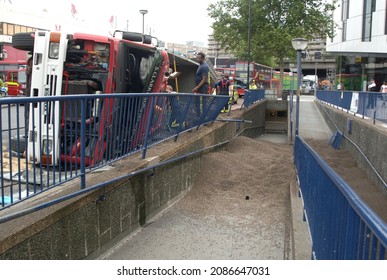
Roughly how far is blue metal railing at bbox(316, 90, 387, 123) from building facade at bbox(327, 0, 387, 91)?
851 inches

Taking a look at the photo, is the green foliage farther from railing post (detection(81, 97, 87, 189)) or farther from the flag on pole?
the flag on pole

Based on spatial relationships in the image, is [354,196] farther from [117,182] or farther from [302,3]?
[302,3]

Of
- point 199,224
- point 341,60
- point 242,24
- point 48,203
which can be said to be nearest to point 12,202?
point 48,203

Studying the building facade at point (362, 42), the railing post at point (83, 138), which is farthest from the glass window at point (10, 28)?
the railing post at point (83, 138)

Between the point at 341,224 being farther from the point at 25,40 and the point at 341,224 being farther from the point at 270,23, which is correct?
the point at 270,23

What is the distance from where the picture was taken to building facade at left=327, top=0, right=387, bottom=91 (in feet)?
132

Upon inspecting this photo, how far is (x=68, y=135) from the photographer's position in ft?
14.6

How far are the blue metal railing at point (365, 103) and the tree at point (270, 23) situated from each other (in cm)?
1166

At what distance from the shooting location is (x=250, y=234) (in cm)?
594

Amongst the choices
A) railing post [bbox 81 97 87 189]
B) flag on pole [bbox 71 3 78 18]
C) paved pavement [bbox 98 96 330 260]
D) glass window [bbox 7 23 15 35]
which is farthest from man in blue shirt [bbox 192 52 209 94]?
flag on pole [bbox 71 3 78 18]

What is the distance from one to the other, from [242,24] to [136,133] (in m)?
27.7

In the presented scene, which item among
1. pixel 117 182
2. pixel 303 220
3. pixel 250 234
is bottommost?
pixel 250 234

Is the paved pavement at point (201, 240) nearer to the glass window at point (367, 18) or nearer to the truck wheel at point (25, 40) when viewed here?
the truck wheel at point (25, 40)

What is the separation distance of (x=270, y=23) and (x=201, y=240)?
92.3 feet
